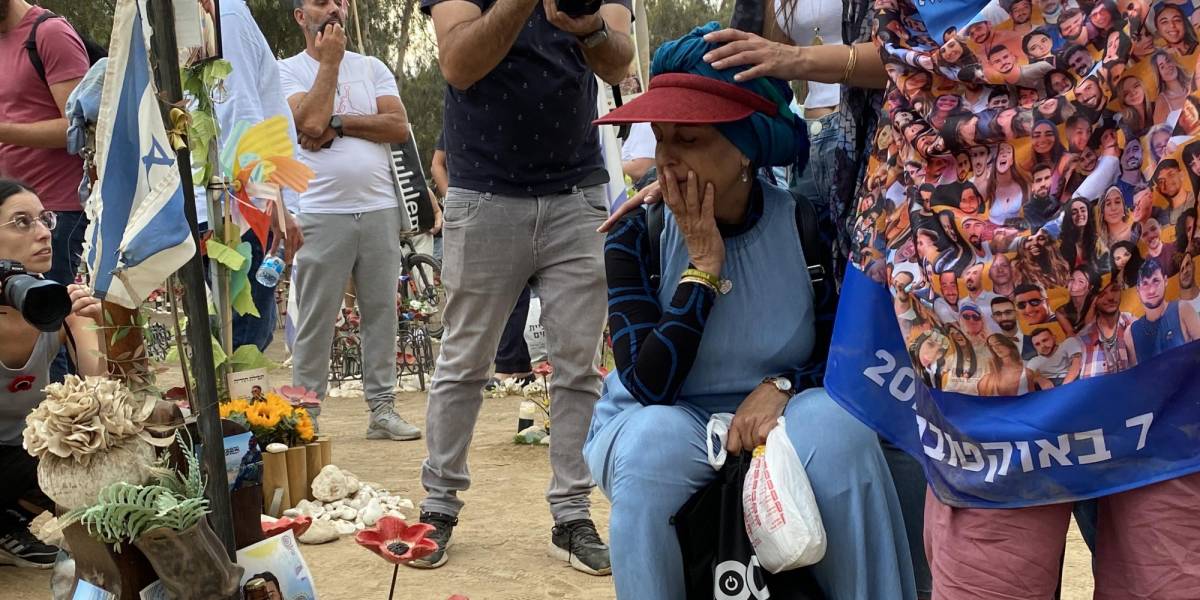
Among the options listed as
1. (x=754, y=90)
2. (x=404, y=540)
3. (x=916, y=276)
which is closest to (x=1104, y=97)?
(x=916, y=276)

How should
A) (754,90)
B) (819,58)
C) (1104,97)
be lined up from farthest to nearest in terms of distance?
1. (754,90)
2. (819,58)
3. (1104,97)

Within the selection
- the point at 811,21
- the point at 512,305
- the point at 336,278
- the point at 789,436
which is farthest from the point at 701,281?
the point at 336,278

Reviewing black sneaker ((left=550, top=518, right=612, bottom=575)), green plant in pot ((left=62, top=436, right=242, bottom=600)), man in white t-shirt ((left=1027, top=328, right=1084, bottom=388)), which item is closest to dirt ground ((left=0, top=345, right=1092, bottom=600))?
black sneaker ((left=550, top=518, right=612, bottom=575))

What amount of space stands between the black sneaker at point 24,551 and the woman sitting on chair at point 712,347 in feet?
8.29

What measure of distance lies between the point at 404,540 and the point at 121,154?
1013mm

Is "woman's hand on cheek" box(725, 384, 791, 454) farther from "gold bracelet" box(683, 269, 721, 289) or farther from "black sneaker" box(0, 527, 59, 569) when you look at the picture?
"black sneaker" box(0, 527, 59, 569)

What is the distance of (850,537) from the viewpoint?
2.33 m

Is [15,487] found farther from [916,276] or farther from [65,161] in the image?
[916,276]

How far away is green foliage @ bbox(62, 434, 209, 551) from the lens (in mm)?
2391

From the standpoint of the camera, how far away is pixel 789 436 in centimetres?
239

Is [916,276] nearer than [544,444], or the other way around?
[916,276]

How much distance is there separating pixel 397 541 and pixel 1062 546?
4.61 feet

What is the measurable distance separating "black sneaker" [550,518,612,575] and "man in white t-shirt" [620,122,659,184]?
3083mm

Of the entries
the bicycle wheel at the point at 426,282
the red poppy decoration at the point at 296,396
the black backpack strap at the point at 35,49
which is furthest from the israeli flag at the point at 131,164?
the bicycle wheel at the point at 426,282
